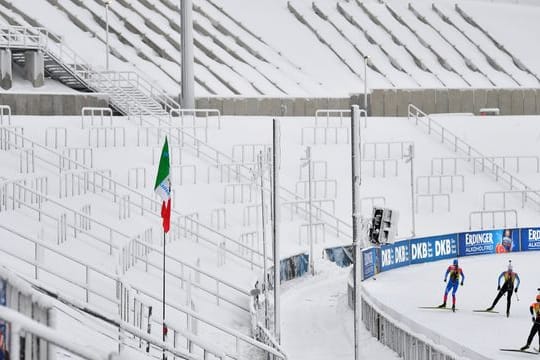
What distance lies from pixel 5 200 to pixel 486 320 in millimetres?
10685

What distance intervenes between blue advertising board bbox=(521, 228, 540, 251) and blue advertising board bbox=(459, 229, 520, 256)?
0.81ft

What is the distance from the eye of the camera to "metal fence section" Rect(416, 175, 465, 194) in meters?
40.1

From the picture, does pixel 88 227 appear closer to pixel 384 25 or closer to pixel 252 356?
pixel 252 356

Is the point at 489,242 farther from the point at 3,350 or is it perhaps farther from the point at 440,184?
the point at 3,350

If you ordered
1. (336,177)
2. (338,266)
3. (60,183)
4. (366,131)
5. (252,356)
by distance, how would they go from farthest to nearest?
(366,131) < (336,177) < (338,266) < (60,183) < (252,356)

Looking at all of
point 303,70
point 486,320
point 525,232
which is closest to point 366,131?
point 525,232

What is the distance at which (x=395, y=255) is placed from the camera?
1213 inches

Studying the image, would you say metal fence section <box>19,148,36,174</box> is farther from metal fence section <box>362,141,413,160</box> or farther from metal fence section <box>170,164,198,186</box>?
metal fence section <box>362,141,413,160</box>

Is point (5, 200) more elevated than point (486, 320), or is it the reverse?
point (5, 200)

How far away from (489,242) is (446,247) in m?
2.24

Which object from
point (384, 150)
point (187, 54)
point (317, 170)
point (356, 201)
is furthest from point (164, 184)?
point (187, 54)

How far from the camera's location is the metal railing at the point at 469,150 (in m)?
42.0

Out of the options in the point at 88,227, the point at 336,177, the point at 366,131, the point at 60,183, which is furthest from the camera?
the point at 366,131

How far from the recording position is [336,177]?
3906 centimetres
